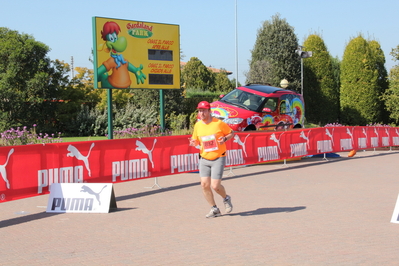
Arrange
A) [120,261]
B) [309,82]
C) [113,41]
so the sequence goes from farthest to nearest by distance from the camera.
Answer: [309,82] → [113,41] → [120,261]

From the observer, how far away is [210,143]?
8438 mm

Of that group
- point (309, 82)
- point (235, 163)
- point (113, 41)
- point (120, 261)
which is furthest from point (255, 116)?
point (309, 82)

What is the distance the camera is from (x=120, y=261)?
591cm

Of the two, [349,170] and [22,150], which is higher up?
[22,150]

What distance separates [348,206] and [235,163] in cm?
566

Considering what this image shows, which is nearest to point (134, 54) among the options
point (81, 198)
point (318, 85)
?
point (81, 198)

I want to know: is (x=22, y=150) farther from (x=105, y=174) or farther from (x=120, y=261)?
(x=120, y=261)

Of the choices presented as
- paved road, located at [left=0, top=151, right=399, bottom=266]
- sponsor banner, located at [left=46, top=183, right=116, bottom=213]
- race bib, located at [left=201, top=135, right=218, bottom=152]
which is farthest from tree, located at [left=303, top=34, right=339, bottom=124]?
race bib, located at [left=201, top=135, right=218, bottom=152]

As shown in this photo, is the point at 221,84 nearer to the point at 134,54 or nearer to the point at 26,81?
the point at 26,81

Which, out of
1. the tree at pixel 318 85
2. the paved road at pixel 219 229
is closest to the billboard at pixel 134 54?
the paved road at pixel 219 229

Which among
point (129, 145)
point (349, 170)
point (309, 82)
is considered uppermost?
point (309, 82)

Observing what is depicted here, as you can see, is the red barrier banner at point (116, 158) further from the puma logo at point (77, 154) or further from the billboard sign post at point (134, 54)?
the billboard sign post at point (134, 54)

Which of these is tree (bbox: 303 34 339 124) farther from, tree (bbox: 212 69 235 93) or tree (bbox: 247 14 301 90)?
tree (bbox: 212 69 235 93)

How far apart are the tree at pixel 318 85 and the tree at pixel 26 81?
19.6m
